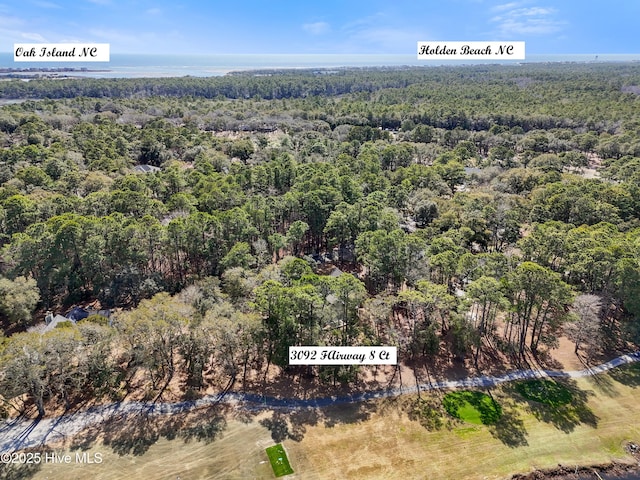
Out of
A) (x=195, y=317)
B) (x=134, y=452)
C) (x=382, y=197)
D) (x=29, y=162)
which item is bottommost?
(x=134, y=452)

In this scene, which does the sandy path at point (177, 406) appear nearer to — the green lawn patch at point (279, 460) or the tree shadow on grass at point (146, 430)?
the tree shadow on grass at point (146, 430)

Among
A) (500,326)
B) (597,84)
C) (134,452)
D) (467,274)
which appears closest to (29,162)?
(134,452)

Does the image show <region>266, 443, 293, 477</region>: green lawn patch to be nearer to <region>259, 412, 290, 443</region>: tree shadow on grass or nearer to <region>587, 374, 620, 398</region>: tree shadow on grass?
<region>259, 412, 290, 443</region>: tree shadow on grass

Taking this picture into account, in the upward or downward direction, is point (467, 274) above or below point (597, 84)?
below

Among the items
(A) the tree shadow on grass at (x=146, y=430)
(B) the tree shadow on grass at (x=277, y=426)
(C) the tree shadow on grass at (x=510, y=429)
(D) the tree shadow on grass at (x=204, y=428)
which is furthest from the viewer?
(C) the tree shadow on grass at (x=510, y=429)

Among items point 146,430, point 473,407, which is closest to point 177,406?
point 146,430

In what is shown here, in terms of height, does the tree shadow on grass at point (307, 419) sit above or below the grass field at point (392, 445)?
above

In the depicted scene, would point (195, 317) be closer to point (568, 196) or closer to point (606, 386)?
point (606, 386)

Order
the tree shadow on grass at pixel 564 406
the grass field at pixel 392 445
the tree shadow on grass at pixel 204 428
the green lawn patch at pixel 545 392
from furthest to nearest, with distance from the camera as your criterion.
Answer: the green lawn patch at pixel 545 392, the tree shadow on grass at pixel 564 406, the tree shadow on grass at pixel 204 428, the grass field at pixel 392 445

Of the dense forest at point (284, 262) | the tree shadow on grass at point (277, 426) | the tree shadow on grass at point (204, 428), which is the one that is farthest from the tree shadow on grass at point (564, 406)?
the tree shadow on grass at point (204, 428)
